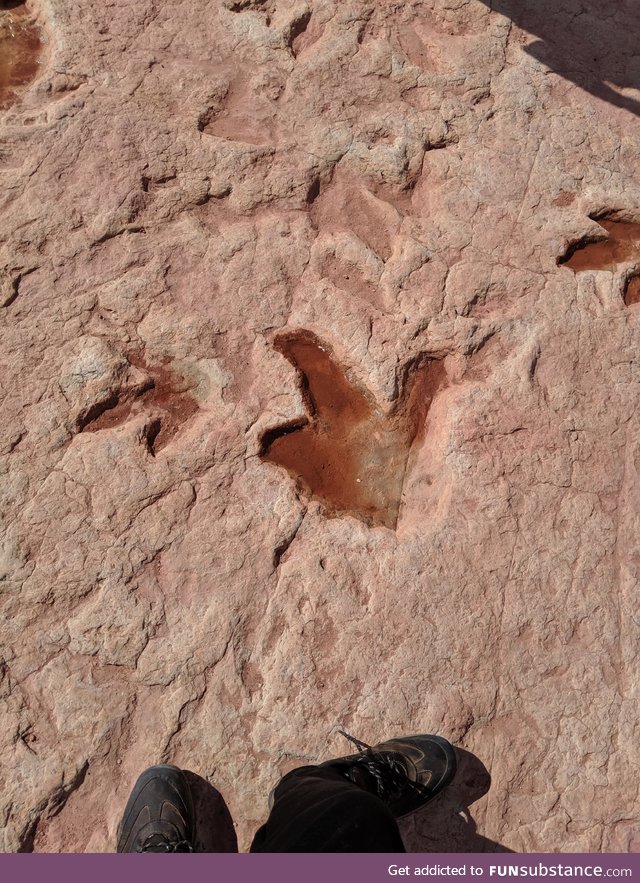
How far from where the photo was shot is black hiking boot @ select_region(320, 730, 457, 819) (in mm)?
2293

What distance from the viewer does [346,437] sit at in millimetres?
2730

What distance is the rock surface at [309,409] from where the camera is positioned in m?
2.37

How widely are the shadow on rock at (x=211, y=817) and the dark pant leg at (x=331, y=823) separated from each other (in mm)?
349

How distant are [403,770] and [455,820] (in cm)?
31

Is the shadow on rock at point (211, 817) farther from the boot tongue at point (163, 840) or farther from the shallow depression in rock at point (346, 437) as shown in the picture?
the shallow depression in rock at point (346, 437)

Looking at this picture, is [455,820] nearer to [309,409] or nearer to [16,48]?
[309,409]

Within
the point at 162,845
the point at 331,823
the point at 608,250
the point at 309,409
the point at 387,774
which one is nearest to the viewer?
the point at 331,823

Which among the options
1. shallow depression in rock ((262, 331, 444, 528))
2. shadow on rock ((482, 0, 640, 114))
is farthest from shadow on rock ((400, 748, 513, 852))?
shadow on rock ((482, 0, 640, 114))

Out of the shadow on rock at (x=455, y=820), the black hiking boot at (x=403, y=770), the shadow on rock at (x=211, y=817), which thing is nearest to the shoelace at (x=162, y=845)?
the shadow on rock at (x=211, y=817)

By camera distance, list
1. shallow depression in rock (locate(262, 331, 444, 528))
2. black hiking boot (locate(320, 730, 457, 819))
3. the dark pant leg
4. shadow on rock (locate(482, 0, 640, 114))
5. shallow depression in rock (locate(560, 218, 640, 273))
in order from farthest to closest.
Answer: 1. shadow on rock (locate(482, 0, 640, 114))
2. shallow depression in rock (locate(560, 218, 640, 273))
3. shallow depression in rock (locate(262, 331, 444, 528))
4. black hiking boot (locate(320, 730, 457, 819))
5. the dark pant leg

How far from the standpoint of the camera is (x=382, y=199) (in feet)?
10.1

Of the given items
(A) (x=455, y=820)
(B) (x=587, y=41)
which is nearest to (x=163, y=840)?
(A) (x=455, y=820)

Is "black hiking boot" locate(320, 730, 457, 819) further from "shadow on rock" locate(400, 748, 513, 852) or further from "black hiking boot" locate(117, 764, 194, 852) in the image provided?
"black hiking boot" locate(117, 764, 194, 852)

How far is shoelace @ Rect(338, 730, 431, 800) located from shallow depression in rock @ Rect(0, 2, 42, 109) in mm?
3311
